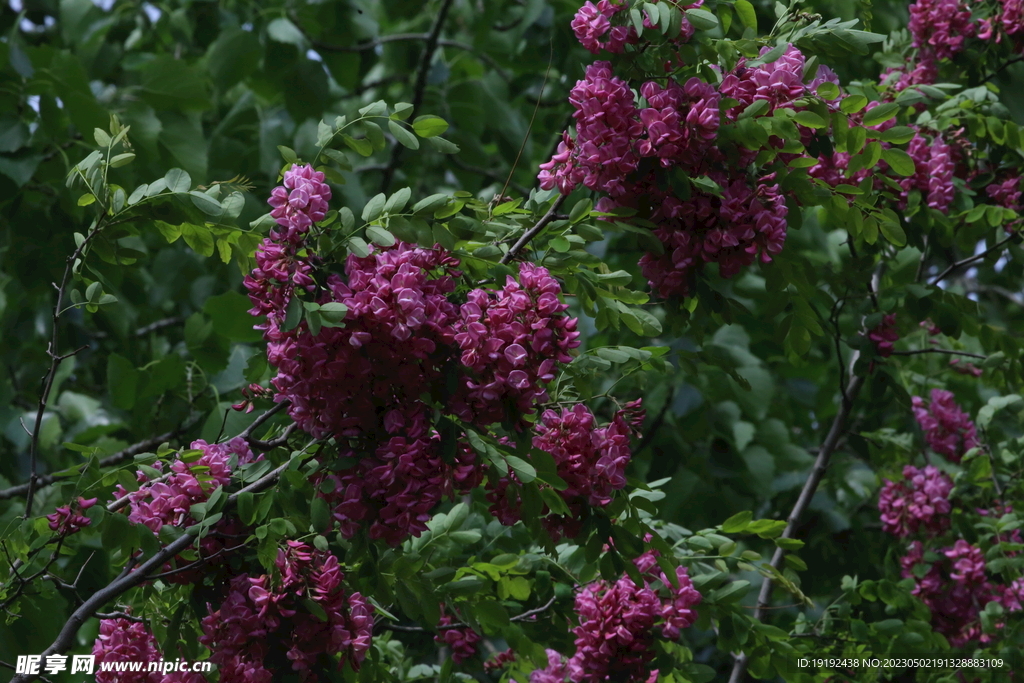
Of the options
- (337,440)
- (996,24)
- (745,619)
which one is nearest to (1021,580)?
(745,619)

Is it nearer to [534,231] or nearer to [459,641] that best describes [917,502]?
[459,641]

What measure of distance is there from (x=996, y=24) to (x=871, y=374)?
34.8 inches

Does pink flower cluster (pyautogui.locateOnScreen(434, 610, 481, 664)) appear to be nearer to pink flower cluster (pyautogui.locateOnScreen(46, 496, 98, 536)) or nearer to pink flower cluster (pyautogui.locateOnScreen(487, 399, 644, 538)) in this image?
pink flower cluster (pyautogui.locateOnScreen(487, 399, 644, 538))

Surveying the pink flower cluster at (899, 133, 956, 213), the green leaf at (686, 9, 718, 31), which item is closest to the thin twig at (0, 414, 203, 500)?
the green leaf at (686, 9, 718, 31)

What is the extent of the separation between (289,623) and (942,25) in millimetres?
2035

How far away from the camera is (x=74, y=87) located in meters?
2.76

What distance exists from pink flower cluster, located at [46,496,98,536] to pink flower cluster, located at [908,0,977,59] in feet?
7.03

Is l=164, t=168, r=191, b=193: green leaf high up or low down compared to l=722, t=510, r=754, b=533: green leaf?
up

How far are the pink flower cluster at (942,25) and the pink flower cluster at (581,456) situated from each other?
1.46 m

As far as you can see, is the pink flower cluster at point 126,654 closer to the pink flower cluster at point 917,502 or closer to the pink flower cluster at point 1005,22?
the pink flower cluster at point 917,502

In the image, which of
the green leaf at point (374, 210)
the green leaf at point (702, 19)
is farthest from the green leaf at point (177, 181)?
the green leaf at point (702, 19)

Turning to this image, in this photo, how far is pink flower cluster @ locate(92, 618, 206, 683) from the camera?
1.58 metres

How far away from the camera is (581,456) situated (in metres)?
1.55

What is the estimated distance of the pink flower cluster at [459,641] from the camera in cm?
185
